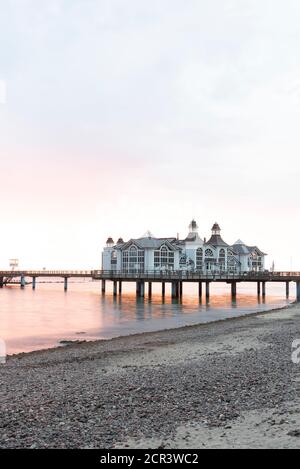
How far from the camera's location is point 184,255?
7769cm

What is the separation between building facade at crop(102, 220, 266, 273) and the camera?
7188cm

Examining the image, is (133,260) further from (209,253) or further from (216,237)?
(216,237)

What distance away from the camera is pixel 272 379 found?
36.1ft

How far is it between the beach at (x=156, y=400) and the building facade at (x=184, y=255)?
5466cm

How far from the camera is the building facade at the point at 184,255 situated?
236 feet

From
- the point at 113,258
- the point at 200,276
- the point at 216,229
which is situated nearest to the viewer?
the point at 200,276

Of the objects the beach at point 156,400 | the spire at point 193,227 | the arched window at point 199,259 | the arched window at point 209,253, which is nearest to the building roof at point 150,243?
the arched window at point 199,259

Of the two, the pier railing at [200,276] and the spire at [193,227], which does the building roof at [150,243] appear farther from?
the spire at [193,227]

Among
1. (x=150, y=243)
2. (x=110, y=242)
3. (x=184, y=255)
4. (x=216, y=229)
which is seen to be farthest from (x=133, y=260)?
(x=216, y=229)

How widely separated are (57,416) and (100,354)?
31.0 ft

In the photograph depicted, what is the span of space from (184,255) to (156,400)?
6841 cm

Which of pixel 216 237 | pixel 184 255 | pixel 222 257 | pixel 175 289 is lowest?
pixel 175 289

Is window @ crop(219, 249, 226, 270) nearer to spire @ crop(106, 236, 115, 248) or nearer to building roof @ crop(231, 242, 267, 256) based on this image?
building roof @ crop(231, 242, 267, 256)

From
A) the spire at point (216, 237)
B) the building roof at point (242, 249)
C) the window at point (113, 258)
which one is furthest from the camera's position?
the building roof at point (242, 249)
